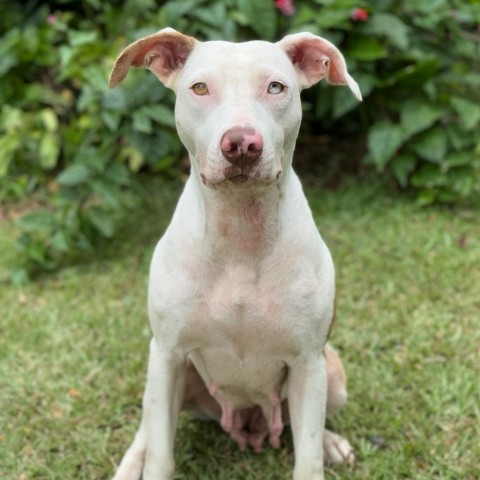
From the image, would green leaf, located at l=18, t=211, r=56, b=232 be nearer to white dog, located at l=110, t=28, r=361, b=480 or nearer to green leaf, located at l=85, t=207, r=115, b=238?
green leaf, located at l=85, t=207, r=115, b=238

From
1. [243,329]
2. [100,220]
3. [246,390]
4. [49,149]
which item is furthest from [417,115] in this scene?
[243,329]

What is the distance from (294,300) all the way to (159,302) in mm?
496

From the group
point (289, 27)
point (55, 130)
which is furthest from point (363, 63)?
point (55, 130)

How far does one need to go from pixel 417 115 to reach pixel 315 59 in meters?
2.90

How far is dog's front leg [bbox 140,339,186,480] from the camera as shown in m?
3.07

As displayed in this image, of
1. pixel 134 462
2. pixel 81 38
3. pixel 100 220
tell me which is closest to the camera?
Answer: pixel 134 462

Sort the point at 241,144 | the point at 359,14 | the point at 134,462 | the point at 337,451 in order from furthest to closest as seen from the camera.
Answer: the point at 359,14 < the point at 337,451 < the point at 134,462 < the point at 241,144

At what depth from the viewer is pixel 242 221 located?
2.82 metres

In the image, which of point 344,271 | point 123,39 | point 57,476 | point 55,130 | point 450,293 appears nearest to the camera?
point 57,476

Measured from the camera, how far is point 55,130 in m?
5.96

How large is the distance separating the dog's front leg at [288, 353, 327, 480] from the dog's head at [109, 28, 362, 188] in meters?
0.77

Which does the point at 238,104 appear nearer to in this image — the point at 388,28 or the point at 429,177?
the point at 388,28

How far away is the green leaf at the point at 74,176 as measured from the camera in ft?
16.8

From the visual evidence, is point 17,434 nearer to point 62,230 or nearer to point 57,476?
point 57,476
